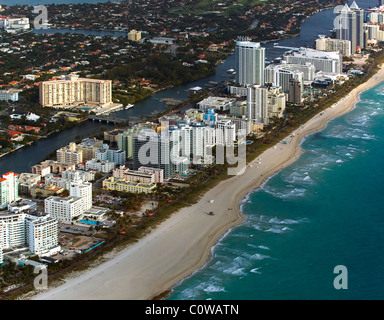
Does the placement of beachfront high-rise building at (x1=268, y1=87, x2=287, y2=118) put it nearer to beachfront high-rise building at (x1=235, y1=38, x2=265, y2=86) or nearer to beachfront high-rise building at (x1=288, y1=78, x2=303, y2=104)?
beachfront high-rise building at (x1=288, y1=78, x2=303, y2=104)

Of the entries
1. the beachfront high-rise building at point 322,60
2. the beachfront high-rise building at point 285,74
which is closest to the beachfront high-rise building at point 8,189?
the beachfront high-rise building at point 285,74

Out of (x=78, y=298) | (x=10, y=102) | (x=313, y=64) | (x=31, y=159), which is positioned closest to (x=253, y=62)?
(x=313, y=64)

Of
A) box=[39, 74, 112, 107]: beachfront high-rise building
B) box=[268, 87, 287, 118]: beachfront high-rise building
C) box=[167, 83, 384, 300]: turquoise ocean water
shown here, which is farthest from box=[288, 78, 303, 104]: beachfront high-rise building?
box=[39, 74, 112, 107]: beachfront high-rise building

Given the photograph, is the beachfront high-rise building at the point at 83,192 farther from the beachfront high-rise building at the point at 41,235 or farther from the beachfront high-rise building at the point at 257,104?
the beachfront high-rise building at the point at 257,104

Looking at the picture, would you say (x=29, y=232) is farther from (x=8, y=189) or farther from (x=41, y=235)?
(x=8, y=189)

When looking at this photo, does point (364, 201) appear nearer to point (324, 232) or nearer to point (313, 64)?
point (324, 232)

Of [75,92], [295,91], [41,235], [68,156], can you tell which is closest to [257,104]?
[295,91]
